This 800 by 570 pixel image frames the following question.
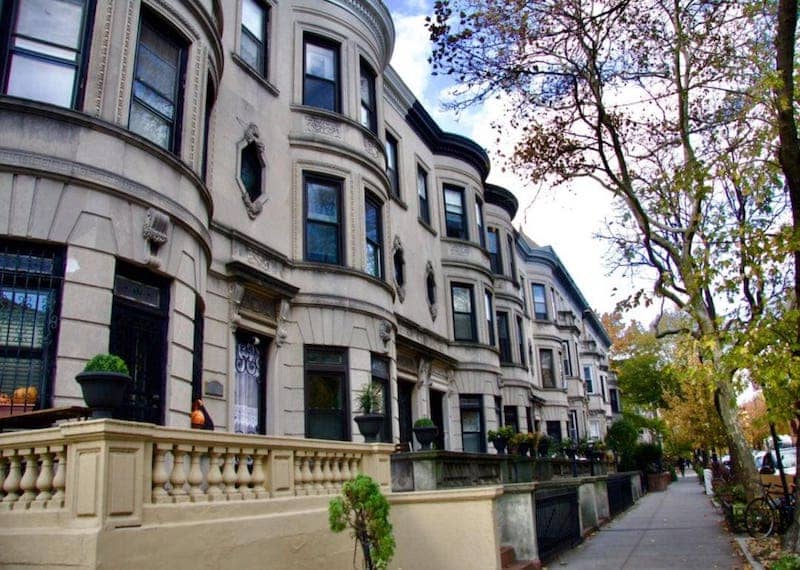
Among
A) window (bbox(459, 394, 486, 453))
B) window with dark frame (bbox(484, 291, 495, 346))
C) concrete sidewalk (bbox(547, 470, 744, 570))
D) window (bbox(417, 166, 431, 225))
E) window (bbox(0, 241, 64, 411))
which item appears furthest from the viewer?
window with dark frame (bbox(484, 291, 495, 346))

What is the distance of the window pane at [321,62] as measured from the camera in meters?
16.5

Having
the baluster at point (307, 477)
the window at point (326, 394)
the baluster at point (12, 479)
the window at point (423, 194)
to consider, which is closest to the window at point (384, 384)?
the window at point (326, 394)

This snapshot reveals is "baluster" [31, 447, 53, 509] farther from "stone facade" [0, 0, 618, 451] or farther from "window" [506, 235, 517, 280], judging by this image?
"window" [506, 235, 517, 280]

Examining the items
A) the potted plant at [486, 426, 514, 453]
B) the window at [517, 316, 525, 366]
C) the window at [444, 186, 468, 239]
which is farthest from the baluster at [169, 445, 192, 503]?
the window at [517, 316, 525, 366]

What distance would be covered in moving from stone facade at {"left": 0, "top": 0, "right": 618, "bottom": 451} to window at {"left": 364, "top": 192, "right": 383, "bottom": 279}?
0.09 meters

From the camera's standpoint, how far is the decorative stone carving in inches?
623

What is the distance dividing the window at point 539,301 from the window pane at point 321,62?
24742 millimetres

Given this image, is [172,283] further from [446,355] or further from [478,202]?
[478,202]

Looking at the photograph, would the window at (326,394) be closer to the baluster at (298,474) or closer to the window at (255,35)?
the baluster at (298,474)

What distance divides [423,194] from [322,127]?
851cm

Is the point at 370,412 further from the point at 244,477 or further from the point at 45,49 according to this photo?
the point at 45,49

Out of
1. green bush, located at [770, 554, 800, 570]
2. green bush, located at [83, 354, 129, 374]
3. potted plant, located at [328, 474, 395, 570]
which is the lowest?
green bush, located at [770, 554, 800, 570]

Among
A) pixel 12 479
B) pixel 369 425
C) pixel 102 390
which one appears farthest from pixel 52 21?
pixel 369 425

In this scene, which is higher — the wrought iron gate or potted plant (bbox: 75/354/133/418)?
potted plant (bbox: 75/354/133/418)
